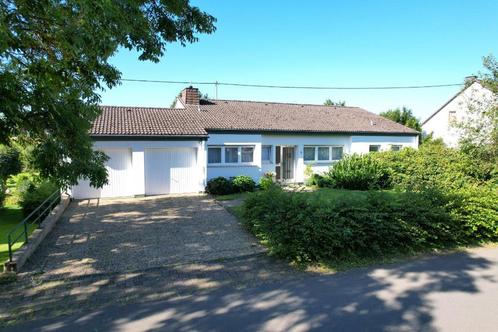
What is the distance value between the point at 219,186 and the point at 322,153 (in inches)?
297

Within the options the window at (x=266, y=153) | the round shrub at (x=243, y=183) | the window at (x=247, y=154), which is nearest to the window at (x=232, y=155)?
the window at (x=247, y=154)

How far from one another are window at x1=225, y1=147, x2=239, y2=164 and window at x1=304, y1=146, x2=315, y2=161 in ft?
14.2

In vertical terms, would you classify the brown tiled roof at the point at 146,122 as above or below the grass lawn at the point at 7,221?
above

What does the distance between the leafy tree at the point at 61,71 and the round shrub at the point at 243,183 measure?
30.9 feet

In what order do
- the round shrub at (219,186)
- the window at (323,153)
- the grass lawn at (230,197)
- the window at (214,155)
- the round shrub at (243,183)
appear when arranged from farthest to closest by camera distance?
1. the window at (323,153)
2. the window at (214,155)
3. the round shrub at (243,183)
4. the round shrub at (219,186)
5. the grass lawn at (230,197)

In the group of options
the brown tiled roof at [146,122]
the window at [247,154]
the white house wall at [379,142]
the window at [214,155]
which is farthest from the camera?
the white house wall at [379,142]

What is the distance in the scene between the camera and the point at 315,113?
920 inches

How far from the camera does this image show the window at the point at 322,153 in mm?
19922

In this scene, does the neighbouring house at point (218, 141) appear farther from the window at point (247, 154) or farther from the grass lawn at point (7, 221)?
the grass lawn at point (7, 221)

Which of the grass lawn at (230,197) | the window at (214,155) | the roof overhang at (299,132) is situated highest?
the roof overhang at (299,132)

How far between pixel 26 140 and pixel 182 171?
958 cm

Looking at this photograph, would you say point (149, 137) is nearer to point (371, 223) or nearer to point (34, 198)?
point (34, 198)

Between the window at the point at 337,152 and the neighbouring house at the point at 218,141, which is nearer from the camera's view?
the neighbouring house at the point at 218,141

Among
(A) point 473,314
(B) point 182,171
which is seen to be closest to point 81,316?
(A) point 473,314
